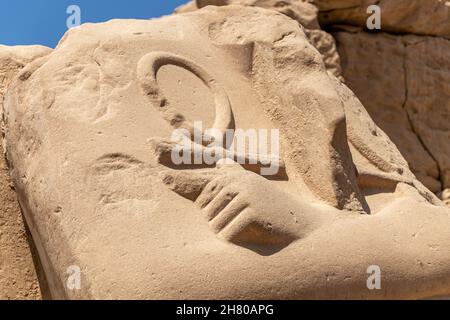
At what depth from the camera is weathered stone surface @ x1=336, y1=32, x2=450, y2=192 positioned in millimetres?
6078

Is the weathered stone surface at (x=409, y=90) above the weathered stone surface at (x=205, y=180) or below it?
below

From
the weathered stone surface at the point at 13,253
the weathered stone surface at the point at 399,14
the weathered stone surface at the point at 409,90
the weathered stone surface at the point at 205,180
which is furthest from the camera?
the weathered stone surface at the point at 409,90

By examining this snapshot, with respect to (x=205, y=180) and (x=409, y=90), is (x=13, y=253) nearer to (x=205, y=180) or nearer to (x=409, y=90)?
(x=205, y=180)

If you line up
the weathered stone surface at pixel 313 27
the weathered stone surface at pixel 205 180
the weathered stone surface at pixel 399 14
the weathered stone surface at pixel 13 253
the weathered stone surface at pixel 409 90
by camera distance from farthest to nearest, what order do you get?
the weathered stone surface at pixel 409 90
the weathered stone surface at pixel 399 14
the weathered stone surface at pixel 313 27
the weathered stone surface at pixel 13 253
the weathered stone surface at pixel 205 180

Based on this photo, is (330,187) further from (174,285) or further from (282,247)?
(174,285)

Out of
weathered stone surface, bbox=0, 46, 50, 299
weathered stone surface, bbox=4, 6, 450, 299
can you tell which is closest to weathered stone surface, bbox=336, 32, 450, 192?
weathered stone surface, bbox=4, 6, 450, 299

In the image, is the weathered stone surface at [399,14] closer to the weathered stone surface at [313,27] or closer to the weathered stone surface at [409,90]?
the weathered stone surface at [409,90]

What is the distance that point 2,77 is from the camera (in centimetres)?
307

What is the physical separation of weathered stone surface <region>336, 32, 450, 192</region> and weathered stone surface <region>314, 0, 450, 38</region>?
0.09 meters

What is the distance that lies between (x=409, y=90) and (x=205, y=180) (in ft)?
13.6

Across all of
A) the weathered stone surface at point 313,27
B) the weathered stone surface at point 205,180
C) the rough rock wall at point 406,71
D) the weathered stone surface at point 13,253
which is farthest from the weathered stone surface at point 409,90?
the weathered stone surface at point 13,253

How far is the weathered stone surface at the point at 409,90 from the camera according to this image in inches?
239

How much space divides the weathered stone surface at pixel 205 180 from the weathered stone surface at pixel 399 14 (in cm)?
280
